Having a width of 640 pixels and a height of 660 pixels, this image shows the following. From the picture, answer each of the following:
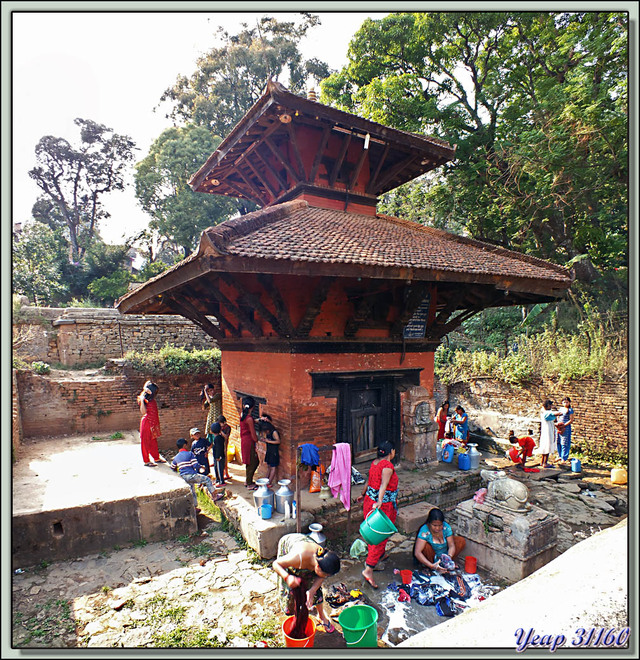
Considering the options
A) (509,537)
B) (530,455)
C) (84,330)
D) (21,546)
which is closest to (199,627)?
(21,546)

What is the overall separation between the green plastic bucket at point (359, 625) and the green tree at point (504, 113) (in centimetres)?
1180

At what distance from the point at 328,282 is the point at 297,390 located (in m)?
1.85

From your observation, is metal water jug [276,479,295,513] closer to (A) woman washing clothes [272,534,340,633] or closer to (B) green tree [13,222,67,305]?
(A) woman washing clothes [272,534,340,633]

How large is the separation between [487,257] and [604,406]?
20.2 feet

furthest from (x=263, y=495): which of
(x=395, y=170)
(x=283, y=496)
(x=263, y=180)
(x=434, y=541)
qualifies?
(x=395, y=170)

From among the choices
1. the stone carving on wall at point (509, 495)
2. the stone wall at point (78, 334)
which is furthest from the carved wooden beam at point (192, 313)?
the stone wall at point (78, 334)

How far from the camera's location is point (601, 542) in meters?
3.15

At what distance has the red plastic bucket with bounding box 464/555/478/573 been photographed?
192 inches

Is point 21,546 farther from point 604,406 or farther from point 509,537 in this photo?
point 604,406

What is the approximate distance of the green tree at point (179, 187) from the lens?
2255 cm

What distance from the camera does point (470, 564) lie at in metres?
4.88

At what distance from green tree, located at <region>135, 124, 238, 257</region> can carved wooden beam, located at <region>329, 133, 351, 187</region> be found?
17461mm

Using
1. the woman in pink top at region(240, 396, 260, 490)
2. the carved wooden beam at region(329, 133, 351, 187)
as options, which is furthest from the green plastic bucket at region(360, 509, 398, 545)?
the carved wooden beam at region(329, 133, 351, 187)

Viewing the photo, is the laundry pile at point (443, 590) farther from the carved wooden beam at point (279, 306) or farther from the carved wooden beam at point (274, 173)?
the carved wooden beam at point (274, 173)
